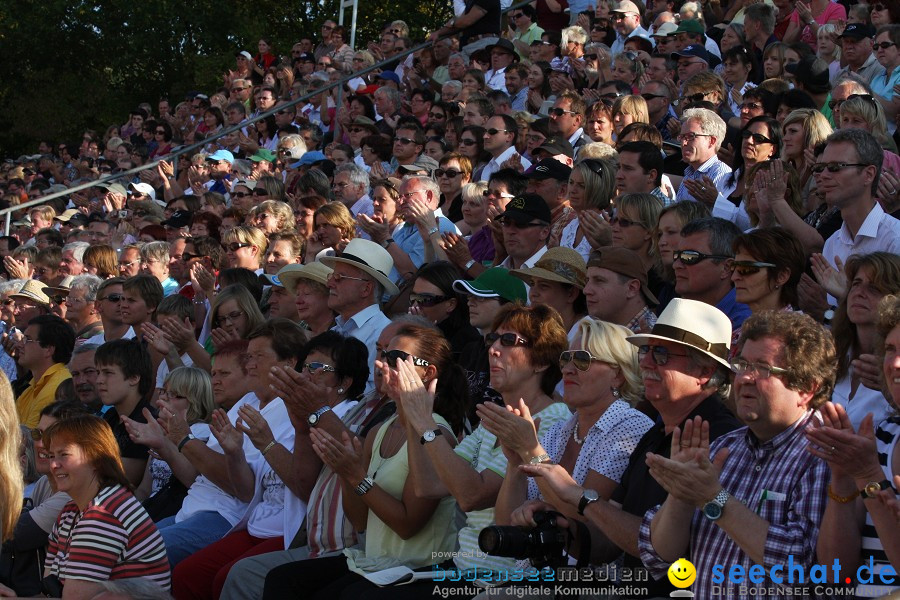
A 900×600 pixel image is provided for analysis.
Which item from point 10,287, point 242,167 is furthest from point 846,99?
point 242,167

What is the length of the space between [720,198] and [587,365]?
12.2ft

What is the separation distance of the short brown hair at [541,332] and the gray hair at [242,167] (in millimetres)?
11092

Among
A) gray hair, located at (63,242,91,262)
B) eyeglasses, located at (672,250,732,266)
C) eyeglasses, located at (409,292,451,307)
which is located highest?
gray hair, located at (63,242,91,262)

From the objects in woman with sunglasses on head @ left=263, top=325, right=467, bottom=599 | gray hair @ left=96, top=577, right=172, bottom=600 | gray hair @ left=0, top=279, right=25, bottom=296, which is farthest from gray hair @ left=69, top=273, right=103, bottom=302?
gray hair @ left=96, top=577, right=172, bottom=600

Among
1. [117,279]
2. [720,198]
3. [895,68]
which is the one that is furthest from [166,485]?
[895,68]

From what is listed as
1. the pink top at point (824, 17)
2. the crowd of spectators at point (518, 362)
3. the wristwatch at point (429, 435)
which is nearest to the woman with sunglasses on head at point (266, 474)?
the crowd of spectators at point (518, 362)

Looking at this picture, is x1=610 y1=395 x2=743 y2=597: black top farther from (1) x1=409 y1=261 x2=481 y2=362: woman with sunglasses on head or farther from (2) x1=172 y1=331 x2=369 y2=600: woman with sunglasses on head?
(1) x1=409 y1=261 x2=481 y2=362: woman with sunglasses on head

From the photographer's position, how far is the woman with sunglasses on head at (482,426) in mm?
5121

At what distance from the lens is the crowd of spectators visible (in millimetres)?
4117

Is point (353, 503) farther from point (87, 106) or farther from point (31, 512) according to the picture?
point (87, 106)

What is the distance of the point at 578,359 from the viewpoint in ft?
16.4

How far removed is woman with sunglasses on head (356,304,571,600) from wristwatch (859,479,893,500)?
1.81 meters

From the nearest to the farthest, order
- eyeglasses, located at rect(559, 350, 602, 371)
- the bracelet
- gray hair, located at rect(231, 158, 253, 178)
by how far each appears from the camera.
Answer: the bracelet, eyeglasses, located at rect(559, 350, 602, 371), gray hair, located at rect(231, 158, 253, 178)

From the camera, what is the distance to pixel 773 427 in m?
4.10
